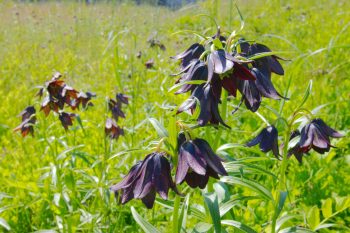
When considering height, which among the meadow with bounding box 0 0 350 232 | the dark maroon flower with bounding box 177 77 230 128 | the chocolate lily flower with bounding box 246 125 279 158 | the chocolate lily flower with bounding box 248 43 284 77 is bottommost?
the meadow with bounding box 0 0 350 232

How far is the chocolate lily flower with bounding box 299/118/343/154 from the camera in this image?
1.24m

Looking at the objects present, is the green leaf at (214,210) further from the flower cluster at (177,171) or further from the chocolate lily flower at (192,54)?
the chocolate lily flower at (192,54)

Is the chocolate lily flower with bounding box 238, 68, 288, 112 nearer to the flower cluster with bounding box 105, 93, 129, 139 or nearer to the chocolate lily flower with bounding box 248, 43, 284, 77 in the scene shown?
the chocolate lily flower with bounding box 248, 43, 284, 77

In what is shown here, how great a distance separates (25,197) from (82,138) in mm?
856

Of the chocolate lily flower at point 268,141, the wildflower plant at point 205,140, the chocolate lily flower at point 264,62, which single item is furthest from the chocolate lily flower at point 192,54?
the chocolate lily flower at point 268,141

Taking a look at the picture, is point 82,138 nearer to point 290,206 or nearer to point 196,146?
point 290,206

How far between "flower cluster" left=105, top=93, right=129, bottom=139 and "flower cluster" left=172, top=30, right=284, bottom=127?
109 centimetres

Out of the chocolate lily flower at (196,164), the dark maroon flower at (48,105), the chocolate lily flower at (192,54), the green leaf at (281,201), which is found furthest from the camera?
the dark maroon flower at (48,105)

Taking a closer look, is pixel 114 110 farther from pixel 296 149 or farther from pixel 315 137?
pixel 315 137

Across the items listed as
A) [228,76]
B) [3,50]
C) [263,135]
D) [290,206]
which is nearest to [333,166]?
[290,206]

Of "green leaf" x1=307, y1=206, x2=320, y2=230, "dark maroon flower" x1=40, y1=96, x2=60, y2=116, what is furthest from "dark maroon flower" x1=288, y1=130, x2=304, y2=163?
"dark maroon flower" x1=40, y1=96, x2=60, y2=116

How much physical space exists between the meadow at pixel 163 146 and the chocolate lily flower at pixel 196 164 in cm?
5

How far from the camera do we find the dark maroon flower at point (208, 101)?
101 centimetres

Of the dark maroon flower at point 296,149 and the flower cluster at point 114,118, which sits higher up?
the dark maroon flower at point 296,149
